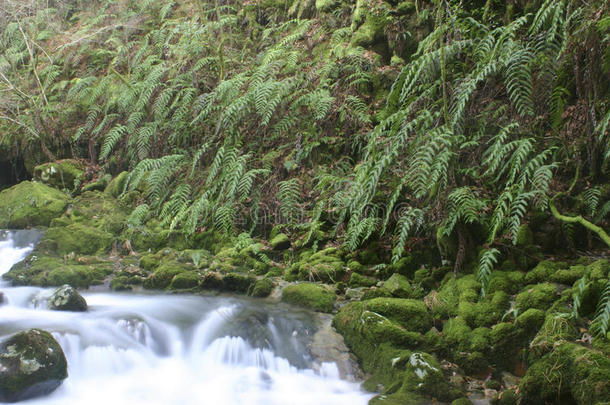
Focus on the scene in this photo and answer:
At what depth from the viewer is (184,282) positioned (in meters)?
5.53

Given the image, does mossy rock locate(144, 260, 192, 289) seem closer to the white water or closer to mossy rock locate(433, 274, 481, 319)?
the white water

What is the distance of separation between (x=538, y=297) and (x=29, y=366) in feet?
12.6

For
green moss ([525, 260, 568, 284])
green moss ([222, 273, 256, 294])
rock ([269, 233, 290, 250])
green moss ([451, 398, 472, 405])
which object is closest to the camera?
green moss ([451, 398, 472, 405])

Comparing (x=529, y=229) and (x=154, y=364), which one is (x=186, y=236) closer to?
(x=154, y=364)

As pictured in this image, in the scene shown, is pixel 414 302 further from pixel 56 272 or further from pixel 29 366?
pixel 56 272

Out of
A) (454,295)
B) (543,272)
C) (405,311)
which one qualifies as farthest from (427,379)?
(543,272)

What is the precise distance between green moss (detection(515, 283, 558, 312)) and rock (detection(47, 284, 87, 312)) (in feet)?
13.7

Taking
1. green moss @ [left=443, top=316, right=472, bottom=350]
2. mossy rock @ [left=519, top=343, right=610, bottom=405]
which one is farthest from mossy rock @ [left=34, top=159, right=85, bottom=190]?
mossy rock @ [left=519, top=343, right=610, bottom=405]

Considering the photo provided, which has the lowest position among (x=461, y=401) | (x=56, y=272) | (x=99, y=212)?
(x=461, y=401)

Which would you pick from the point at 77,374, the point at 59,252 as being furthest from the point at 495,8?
the point at 59,252

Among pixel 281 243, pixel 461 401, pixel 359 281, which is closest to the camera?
pixel 461 401

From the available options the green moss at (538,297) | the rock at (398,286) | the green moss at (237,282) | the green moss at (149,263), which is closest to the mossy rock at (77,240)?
the green moss at (149,263)

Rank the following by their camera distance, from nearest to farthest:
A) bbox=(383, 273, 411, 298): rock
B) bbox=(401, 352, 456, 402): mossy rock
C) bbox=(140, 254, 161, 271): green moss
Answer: bbox=(401, 352, 456, 402): mossy rock
bbox=(383, 273, 411, 298): rock
bbox=(140, 254, 161, 271): green moss

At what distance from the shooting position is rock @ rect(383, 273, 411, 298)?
4406 mm
